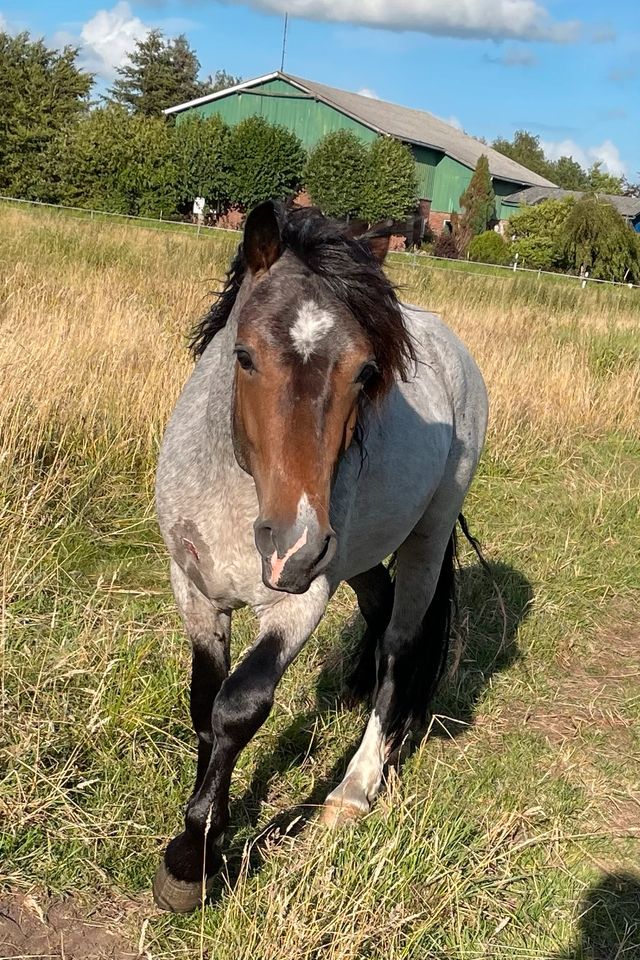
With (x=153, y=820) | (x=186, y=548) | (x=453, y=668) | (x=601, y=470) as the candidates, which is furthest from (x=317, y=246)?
(x=601, y=470)

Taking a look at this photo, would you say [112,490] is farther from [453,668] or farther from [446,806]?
[446,806]

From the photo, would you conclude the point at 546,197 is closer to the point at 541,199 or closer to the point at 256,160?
the point at 541,199

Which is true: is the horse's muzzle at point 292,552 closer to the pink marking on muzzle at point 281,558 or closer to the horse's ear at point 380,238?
the pink marking on muzzle at point 281,558

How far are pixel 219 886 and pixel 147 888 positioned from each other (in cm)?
22

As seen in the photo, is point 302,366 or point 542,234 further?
point 542,234

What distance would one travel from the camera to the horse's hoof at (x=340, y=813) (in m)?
3.04

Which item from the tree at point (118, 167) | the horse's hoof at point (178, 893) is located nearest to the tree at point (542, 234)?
the tree at point (118, 167)

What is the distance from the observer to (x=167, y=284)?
35.2 feet

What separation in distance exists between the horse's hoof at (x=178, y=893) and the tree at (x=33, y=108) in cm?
3983

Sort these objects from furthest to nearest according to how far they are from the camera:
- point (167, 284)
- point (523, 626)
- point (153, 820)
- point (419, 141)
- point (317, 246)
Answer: point (419, 141), point (167, 284), point (523, 626), point (153, 820), point (317, 246)

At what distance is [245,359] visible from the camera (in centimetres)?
220

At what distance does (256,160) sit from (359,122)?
29.8 feet

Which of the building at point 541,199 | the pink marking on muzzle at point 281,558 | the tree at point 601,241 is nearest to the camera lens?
the pink marking on muzzle at point 281,558

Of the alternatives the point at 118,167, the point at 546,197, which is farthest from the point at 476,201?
the point at 118,167
